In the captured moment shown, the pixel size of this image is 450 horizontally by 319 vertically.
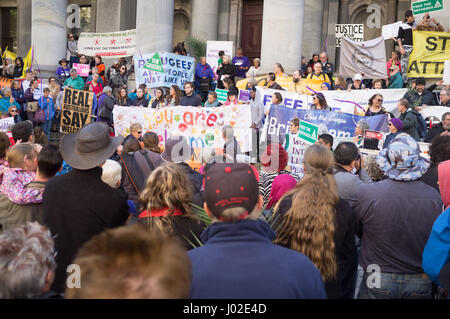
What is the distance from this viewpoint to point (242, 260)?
2.19m

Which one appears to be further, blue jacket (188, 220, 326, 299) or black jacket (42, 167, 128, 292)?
black jacket (42, 167, 128, 292)

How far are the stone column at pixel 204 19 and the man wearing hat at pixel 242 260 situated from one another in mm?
20753

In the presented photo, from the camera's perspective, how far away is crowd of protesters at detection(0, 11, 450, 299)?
1.76 m

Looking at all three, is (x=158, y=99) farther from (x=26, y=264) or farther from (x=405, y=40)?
(x=26, y=264)

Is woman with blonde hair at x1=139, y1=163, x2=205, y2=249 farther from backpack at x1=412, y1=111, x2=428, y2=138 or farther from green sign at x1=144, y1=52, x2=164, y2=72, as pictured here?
green sign at x1=144, y1=52, x2=164, y2=72

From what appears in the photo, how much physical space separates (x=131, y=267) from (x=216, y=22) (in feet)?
73.8

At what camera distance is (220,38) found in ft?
79.8

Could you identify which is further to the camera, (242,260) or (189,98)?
(189,98)

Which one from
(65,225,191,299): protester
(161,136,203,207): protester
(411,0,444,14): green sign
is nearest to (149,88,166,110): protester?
(161,136,203,207): protester

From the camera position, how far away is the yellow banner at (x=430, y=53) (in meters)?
13.8

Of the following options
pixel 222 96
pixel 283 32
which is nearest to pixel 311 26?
pixel 283 32

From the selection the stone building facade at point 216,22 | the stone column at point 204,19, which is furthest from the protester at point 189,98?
the stone column at point 204,19

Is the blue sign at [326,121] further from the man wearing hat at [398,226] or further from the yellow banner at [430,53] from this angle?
the man wearing hat at [398,226]

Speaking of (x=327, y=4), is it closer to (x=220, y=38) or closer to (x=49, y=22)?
(x=220, y=38)
